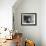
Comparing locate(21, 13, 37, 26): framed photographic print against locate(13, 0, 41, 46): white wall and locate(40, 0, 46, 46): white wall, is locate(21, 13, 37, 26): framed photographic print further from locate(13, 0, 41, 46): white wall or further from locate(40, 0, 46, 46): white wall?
locate(40, 0, 46, 46): white wall

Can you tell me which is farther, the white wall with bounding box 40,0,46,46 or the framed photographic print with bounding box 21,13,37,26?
the framed photographic print with bounding box 21,13,37,26

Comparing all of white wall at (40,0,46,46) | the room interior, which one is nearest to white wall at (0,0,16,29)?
the room interior

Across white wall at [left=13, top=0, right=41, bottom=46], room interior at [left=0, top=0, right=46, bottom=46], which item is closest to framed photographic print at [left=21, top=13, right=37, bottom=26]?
room interior at [left=0, top=0, right=46, bottom=46]

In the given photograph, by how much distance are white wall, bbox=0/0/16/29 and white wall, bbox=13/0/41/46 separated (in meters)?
0.83

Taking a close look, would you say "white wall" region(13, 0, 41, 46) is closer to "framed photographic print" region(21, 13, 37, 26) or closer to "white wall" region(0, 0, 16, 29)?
"framed photographic print" region(21, 13, 37, 26)

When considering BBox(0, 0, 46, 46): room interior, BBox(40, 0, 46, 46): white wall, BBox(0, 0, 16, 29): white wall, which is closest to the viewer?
BBox(0, 0, 16, 29): white wall

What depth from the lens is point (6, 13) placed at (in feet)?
14.3

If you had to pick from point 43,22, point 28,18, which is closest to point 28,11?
point 28,18

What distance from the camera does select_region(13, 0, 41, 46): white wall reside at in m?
5.18

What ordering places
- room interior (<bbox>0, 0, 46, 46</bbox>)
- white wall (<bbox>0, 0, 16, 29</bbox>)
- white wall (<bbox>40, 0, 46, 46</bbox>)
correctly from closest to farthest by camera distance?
white wall (<bbox>0, 0, 16, 29</bbox>)
white wall (<bbox>40, 0, 46, 46</bbox>)
room interior (<bbox>0, 0, 46, 46</bbox>)

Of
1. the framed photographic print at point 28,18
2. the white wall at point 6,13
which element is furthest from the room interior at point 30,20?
the white wall at point 6,13

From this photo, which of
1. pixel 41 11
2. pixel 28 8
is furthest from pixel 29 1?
pixel 41 11

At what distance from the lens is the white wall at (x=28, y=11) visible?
5.18 metres

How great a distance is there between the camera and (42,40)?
16.9 feet
